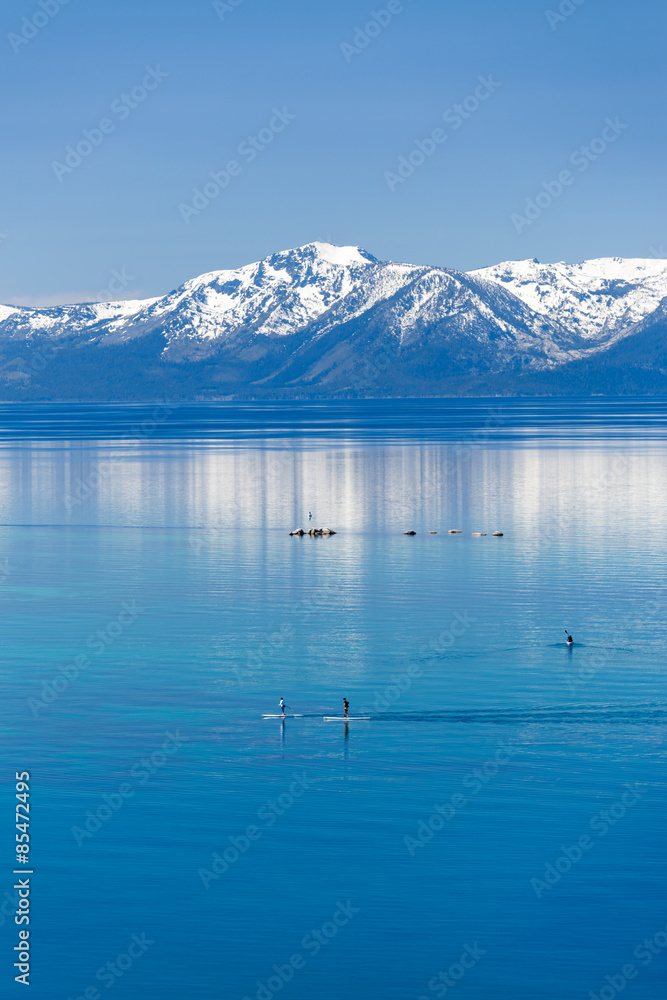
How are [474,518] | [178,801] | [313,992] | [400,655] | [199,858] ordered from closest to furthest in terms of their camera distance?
1. [313,992]
2. [199,858]
3. [178,801]
4. [400,655]
5. [474,518]

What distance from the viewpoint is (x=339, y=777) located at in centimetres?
5125

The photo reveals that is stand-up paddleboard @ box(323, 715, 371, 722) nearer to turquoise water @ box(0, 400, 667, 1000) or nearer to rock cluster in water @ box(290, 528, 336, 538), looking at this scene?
turquoise water @ box(0, 400, 667, 1000)

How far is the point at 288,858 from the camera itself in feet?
146

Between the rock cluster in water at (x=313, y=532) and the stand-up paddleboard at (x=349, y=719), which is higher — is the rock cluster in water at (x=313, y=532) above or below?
above

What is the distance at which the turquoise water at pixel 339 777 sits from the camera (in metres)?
38.2

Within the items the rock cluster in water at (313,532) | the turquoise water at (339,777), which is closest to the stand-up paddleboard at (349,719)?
the turquoise water at (339,777)

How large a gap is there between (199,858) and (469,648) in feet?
102

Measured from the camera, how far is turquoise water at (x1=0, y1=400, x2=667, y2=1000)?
125ft

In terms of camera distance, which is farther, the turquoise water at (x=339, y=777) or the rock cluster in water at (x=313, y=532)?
the rock cluster in water at (x=313, y=532)

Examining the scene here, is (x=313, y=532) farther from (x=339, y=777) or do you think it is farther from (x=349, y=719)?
(x=339, y=777)

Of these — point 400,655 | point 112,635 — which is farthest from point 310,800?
point 112,635

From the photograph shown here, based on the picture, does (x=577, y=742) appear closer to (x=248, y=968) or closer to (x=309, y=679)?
(x=309, y=679)

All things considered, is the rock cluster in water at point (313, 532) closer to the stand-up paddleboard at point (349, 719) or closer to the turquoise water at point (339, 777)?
the turquoise water at point (339, 777)

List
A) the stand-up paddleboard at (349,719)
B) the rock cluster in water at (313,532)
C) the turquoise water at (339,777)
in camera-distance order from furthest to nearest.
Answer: the rock cluster in water at (313,532)
the stand-up paddleboard at (349,719)
the turquoise water at (339,777)
